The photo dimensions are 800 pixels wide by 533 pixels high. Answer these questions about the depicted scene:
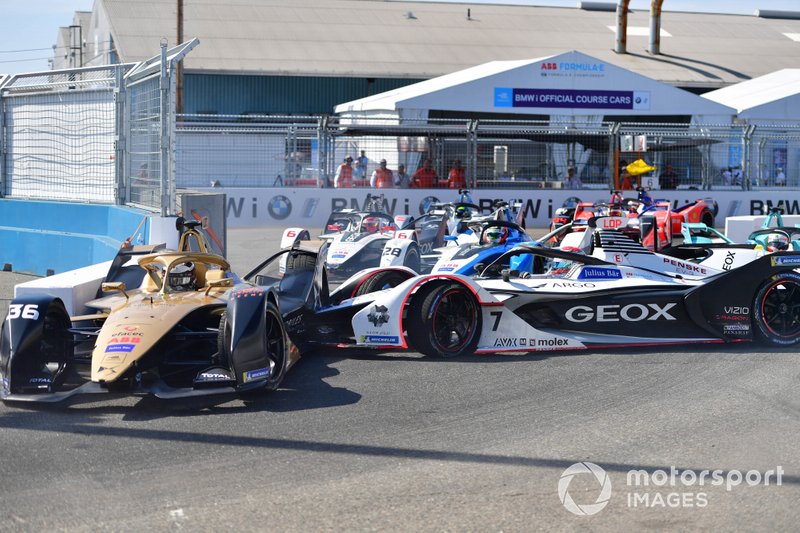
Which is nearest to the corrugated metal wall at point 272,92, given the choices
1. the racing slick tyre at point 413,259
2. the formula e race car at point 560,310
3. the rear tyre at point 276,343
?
Result: the racing slick tyre at point 413,259

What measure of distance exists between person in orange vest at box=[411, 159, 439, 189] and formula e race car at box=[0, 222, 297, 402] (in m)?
16.1

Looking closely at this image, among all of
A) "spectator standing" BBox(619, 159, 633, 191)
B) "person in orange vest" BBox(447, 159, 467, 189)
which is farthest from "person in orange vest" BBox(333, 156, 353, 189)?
"spectator standing" BBox(619, 159, 633, 191)

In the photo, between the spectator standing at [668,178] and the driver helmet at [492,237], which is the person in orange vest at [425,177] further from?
the driver helmet at [492,237]

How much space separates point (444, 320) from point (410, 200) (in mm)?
15069

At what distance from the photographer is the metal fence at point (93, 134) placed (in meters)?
11.0

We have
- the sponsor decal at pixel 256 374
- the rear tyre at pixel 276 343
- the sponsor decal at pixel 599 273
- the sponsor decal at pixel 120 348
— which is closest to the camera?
the sponsor decal at pixel 120 348

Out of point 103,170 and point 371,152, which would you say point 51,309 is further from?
point 371,152

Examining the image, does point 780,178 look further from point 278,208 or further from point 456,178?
point 278,208

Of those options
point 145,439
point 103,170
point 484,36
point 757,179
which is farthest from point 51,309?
point 484,36

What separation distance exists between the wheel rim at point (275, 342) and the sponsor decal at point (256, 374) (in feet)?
0.99

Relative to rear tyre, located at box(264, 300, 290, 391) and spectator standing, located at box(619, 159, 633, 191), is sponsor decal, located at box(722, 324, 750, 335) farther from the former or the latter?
spectator standing, located at box(619, 159, 633, 191)

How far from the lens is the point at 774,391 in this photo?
6.90 metres

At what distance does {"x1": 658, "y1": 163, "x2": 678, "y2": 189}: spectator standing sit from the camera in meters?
24.9

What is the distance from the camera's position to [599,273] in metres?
8.55
